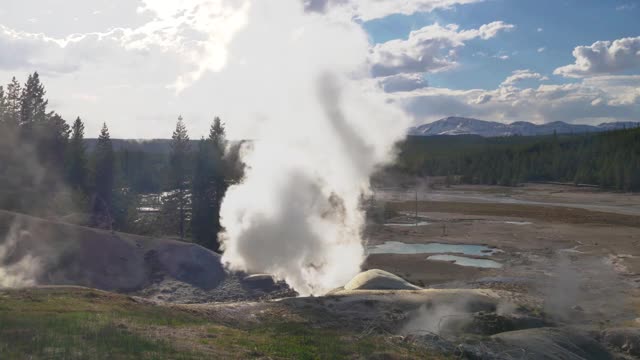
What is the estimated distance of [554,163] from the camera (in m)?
152

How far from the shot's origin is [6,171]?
2119 inches

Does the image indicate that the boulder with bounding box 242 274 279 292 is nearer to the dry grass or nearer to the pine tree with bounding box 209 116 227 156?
the pine tree with bounding box 209 116 227 156

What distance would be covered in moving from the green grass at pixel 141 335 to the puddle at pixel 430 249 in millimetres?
37089

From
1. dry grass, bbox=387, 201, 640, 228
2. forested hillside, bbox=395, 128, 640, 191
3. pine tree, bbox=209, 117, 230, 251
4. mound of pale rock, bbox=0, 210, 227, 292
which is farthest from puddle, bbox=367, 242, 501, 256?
forested hillside, bbox=395, 128, 640, 191

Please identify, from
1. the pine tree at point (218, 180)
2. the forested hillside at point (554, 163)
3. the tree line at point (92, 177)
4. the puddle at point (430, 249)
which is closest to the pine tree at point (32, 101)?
the tree line at point (92, 177)

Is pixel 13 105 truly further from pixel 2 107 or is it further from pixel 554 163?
pixel 554 163

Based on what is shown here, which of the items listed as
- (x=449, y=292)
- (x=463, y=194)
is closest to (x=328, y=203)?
(x=449, y=292)

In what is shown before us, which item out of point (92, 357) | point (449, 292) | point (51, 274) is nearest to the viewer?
point (92, 357)

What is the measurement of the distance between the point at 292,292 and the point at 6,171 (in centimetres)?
3557

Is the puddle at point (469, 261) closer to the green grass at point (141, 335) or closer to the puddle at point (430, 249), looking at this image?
the puddle at point (430, 249)

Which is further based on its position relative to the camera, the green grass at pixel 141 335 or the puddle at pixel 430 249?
the puddle at pixel 430 249

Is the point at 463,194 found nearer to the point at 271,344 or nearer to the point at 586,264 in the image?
the point at 586,264

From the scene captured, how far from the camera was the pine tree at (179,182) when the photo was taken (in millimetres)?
59938

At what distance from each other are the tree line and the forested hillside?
93.4m
